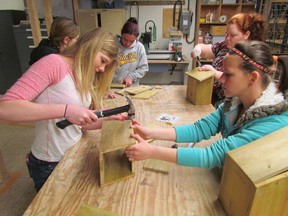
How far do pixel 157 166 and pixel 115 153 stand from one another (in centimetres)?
24

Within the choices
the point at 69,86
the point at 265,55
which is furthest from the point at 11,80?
the point at 265,55

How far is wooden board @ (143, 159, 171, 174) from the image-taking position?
1124mm

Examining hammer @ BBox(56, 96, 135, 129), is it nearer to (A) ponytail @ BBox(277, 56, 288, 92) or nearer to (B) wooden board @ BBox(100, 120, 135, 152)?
(B) wooden board @ BBox(100, 120, 135, 152)

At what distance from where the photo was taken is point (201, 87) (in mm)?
1989

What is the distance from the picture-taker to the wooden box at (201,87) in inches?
77.9

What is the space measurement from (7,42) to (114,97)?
357 centimetres

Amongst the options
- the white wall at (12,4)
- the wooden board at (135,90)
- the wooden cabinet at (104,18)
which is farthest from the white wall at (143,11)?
the wooden board at (135,90)

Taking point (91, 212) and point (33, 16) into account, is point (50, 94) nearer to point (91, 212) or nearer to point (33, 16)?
point (91, 212)

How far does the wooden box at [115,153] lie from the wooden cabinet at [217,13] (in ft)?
13.8

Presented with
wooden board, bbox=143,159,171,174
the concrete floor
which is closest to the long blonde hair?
wooden board, bbox=143,159,171,174

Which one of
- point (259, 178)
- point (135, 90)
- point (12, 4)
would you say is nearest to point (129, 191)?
point (259, 178)

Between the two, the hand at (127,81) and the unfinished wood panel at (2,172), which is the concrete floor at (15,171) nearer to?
the unfinished wood panel at (2,172)

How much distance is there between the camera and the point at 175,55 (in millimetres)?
4543

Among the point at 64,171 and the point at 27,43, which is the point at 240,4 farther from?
the point at 64,171
